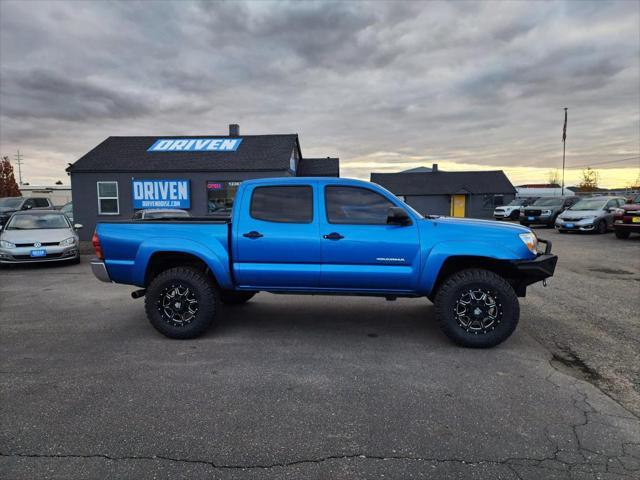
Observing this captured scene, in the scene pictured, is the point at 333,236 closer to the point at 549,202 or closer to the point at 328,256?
the point at 328,256

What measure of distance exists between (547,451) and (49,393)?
393cm

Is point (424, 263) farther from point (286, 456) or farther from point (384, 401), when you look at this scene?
point (286, 456)

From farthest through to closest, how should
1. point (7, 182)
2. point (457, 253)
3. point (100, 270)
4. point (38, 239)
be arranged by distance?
point (7, 182) < point (38, 239) < point (100, 270) < point (457, 253)

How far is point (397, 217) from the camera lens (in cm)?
464

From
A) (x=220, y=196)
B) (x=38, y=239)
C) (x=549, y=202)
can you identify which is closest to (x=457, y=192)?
(x=549, y=202)

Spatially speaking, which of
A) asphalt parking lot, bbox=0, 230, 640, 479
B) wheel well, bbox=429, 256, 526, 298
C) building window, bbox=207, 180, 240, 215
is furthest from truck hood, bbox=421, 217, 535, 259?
building window, bbox=207, 180, 240, 215

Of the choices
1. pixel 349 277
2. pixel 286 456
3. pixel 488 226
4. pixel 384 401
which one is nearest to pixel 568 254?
pixel 488 226

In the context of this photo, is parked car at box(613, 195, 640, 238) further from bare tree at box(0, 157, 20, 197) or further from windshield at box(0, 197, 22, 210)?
bare tree at box(0, 157, 20, 197)

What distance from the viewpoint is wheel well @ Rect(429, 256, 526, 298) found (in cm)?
478

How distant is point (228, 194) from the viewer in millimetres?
19094

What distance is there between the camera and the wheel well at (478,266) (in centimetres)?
478

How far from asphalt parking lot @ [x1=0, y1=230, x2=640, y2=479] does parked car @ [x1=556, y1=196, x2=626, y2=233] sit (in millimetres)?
13746

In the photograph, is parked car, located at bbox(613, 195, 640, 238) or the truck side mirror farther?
parked car, located at bbox(613, 195, 640, 238)

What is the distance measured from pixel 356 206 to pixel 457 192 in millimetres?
37735
